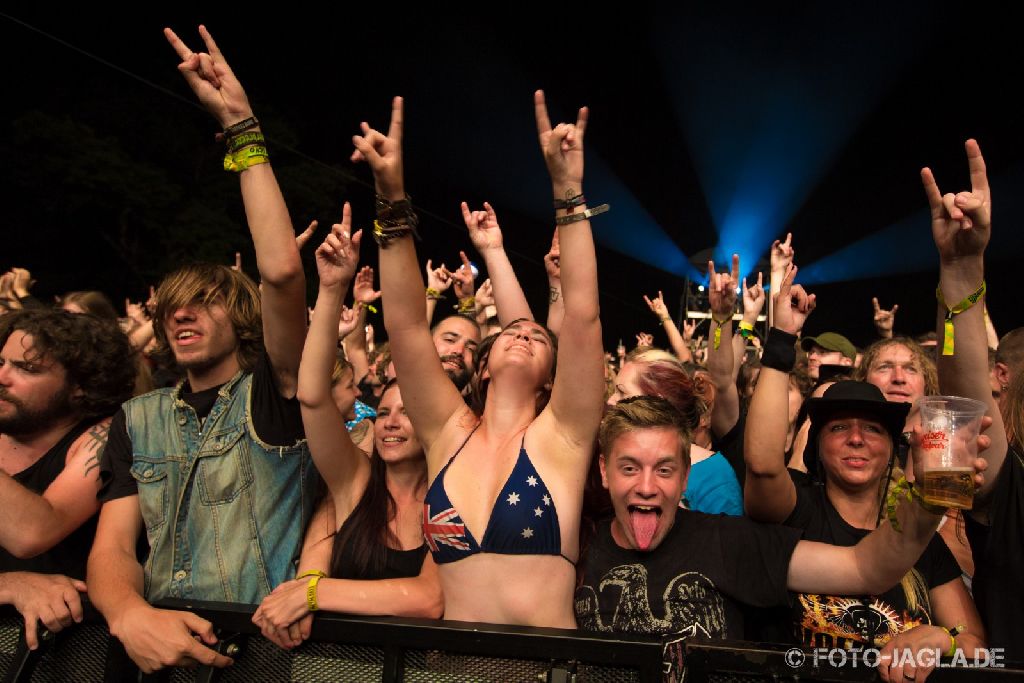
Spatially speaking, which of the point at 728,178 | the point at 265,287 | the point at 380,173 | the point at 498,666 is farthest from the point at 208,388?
the point at 728,178

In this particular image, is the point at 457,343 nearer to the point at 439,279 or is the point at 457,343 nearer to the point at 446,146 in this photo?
the point at 439,279

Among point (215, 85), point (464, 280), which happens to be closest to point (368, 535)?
point (215, 85)

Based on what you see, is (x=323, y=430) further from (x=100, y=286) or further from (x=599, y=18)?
(x=100, y=286)

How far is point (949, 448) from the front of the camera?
174cm

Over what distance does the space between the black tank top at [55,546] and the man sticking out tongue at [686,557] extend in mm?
1628

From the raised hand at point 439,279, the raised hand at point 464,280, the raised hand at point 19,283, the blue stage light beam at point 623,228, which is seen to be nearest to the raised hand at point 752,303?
the raised hand at point 464,280

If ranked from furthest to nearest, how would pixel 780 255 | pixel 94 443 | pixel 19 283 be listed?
pixel 19 283 → pixel 780 255 → pixel 94 443

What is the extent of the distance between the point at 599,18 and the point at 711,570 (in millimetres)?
14215

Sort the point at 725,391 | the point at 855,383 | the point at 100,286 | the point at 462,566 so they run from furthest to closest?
the point at 100,286 < the point at 725,391 < the point at 855,383 < the point at 462,566

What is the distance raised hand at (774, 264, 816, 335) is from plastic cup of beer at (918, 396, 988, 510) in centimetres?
72

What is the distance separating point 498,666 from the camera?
1.63 meters

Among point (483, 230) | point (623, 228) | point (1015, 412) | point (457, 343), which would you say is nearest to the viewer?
point (1015, 412)

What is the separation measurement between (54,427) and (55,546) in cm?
40

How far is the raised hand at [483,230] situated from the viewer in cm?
343
